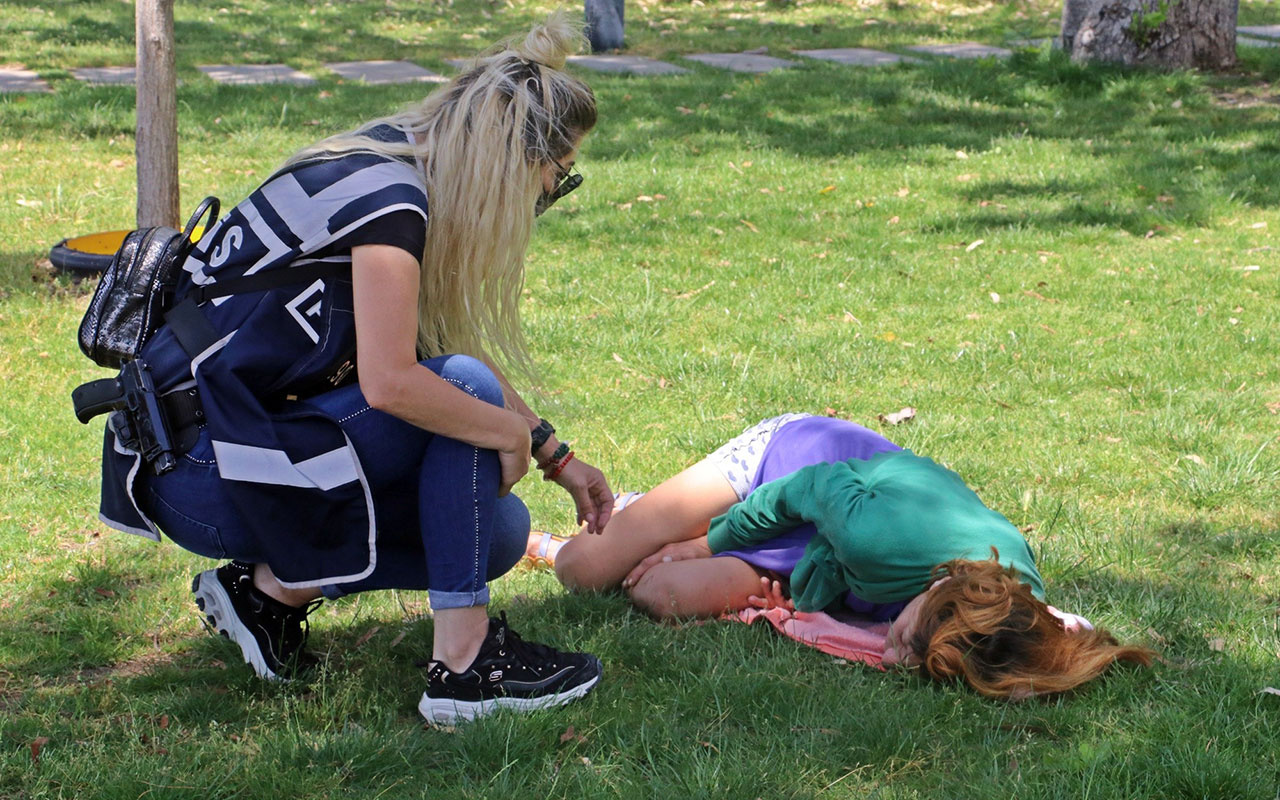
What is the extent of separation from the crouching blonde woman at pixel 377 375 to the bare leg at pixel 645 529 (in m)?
0.73

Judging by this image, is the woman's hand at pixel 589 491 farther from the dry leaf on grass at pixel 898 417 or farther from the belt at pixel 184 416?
the dry leaf on grass at pixel 898 417

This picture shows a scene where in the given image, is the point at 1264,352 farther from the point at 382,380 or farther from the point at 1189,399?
the point at 382,380

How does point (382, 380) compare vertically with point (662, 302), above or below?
above

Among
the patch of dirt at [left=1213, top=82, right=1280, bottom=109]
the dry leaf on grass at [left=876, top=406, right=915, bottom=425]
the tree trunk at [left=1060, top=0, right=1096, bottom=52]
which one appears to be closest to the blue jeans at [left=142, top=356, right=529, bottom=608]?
the dry leaf on grass at [left=876, top=406, right=915, bottom=425]

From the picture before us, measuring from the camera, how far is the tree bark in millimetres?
5566

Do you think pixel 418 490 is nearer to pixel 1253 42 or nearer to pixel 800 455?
pixel 800 455

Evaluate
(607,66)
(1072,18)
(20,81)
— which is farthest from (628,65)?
(20,81)

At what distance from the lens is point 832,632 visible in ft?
10.3

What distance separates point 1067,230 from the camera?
7.07 metres

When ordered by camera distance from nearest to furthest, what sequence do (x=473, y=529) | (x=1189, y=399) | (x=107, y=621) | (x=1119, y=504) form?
(x=473, y=529) < (x=107, y=621) < (x=1119, y=504) < (x=1189, y=399)

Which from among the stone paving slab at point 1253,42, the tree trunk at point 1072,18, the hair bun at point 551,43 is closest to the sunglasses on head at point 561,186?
the hair bun at point 551,43

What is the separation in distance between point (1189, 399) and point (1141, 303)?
1.22m

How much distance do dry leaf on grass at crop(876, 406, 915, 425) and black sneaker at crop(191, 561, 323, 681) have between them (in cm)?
245

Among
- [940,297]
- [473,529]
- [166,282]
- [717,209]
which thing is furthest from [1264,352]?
[166,282]
